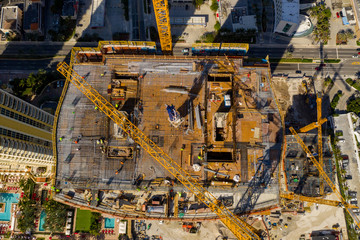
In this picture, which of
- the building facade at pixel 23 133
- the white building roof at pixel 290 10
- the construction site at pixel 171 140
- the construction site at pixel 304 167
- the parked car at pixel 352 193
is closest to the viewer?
the building facade at pixel 23 133

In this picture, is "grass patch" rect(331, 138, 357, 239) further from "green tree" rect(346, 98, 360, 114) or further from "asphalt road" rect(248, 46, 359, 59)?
"asphalt road" rect(248, 46, 359, 59)

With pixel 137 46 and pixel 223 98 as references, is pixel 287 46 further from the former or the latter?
pixel 137 46

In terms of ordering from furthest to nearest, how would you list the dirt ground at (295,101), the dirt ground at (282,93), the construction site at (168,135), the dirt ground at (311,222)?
the dirt ground at (282,93) < the dirt ground at (295,101) < the dirt ground at (311,222) < the construction site at (168,135)

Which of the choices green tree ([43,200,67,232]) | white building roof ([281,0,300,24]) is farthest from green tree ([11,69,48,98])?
white building roof ([281,0,300,24])

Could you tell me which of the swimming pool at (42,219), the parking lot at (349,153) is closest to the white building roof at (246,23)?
the parking lot at (349,153)

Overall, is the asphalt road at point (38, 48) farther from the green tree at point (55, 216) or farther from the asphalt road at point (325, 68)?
the asphalt road at point (325, 68)

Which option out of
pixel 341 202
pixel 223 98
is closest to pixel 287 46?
pixel 223 98
